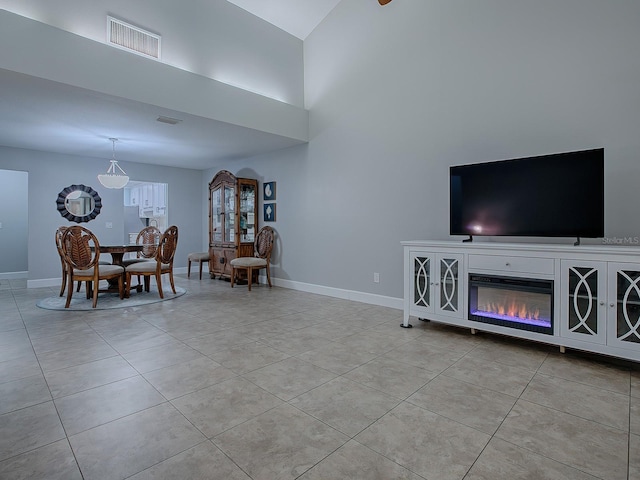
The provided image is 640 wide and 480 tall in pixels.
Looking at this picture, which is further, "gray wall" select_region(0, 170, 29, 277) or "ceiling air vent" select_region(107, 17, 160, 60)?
"gray wall" select_region(0, 170, 29, 277)

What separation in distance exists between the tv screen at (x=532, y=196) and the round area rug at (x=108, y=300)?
3.96 meters

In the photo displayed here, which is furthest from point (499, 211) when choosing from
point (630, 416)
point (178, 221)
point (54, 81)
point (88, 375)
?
point (178, 221)

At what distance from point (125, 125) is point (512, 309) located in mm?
4735

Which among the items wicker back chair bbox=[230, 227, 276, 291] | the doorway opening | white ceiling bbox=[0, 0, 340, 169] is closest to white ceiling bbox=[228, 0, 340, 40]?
white ceiling bbox=[0, 0, 340, 169]

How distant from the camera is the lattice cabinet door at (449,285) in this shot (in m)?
3.09

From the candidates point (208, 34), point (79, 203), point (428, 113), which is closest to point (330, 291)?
point (428, 113)

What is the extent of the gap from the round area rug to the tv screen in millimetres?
3963

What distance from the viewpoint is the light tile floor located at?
1.42 meters

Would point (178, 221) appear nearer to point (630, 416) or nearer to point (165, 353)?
point (165, 353)

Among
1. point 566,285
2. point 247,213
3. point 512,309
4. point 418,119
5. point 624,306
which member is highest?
point 418,119

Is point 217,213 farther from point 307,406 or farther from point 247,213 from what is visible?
point 307,406

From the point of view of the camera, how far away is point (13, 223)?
274 inches

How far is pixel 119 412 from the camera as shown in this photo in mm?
1821

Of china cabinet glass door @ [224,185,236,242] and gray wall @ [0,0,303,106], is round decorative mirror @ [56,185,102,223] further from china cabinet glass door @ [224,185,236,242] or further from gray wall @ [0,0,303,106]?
gray wall @ [0,0,303,106]
